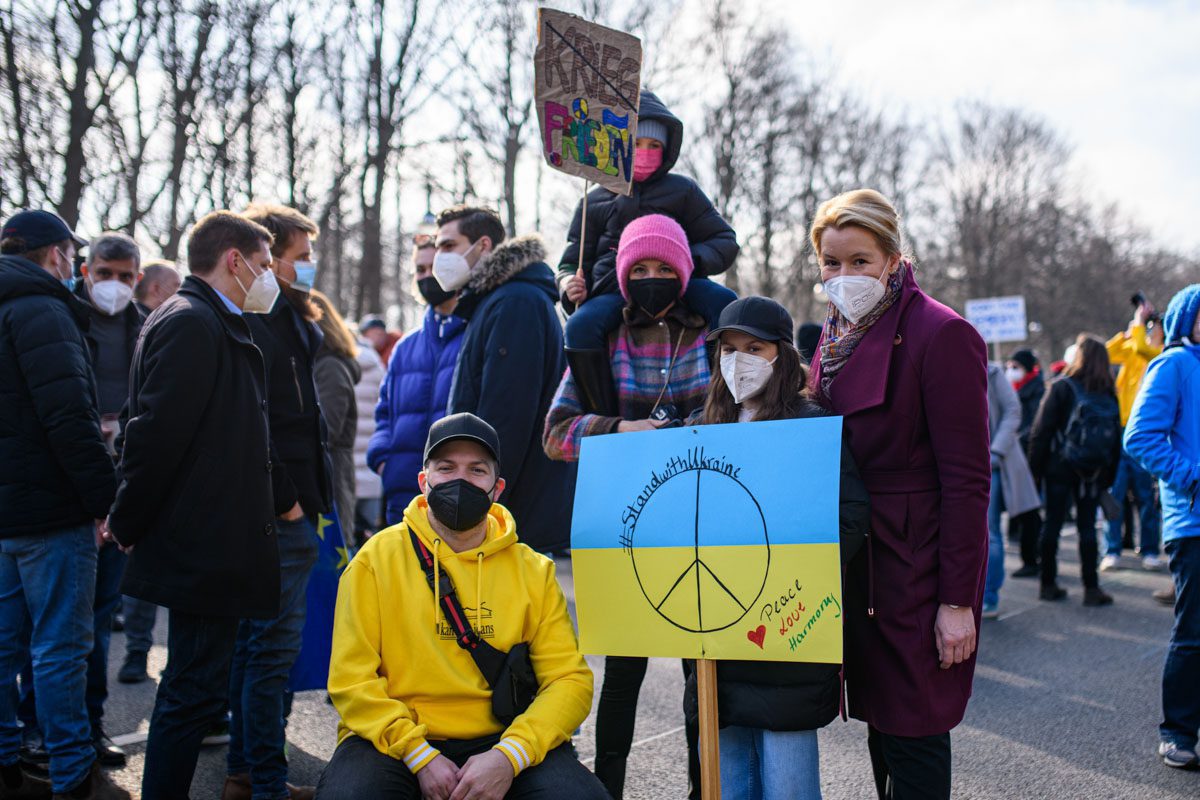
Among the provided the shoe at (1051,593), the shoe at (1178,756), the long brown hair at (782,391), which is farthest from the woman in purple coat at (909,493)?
the shoe at (1051,593)

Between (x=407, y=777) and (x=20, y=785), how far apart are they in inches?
83.7

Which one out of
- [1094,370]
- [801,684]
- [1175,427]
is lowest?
[801,684]

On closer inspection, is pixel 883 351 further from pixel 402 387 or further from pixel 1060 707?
pixel 1060 707

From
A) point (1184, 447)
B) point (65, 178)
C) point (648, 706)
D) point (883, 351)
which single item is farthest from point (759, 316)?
point (65, 178)

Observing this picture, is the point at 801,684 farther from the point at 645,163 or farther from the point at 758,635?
the point at 645,163

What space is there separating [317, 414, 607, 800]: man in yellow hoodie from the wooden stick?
0.37 m

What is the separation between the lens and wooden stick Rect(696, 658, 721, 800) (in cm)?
259

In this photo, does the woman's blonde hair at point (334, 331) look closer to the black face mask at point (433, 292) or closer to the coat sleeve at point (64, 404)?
the black face mask at point (433, 292)

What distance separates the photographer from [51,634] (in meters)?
3.76

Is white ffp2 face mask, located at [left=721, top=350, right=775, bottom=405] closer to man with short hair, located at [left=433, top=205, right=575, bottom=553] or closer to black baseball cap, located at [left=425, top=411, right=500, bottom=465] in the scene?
black baseball cap, located at [left=425, top=411, right=500, bottom=465]

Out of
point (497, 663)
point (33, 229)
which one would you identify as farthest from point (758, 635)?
point (33, 229)

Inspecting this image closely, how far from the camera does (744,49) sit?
84.1 feet

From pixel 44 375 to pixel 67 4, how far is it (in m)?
10.5

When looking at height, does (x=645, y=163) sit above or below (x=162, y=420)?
above
